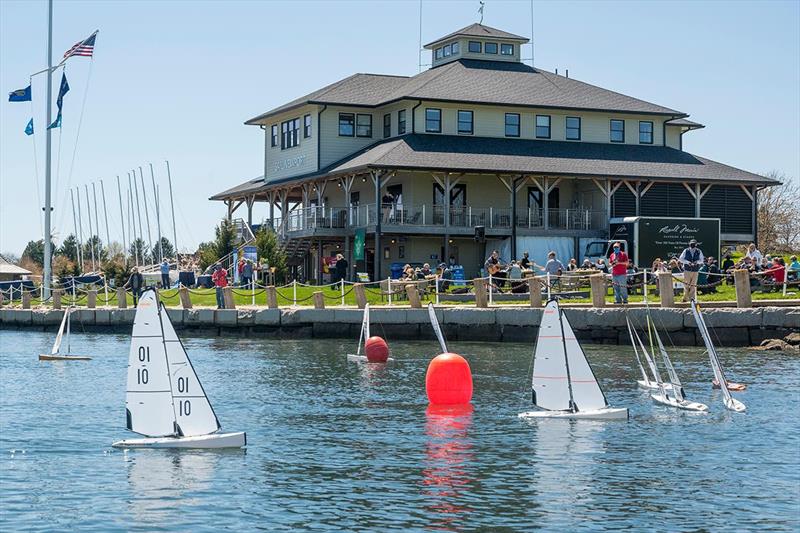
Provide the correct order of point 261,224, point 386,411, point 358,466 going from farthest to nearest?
point 261,224 → point 386,411 → point 358,466

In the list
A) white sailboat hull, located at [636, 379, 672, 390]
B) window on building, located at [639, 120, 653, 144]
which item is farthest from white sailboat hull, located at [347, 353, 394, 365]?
window on building, located at [639, 120, 653, 144]

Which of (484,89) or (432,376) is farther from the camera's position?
(484,89)

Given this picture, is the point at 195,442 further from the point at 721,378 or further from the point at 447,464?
the point at 721,378

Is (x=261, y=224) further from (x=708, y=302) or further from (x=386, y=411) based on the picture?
(x=386, y=411)

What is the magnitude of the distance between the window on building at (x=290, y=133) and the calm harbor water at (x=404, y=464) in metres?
35.1

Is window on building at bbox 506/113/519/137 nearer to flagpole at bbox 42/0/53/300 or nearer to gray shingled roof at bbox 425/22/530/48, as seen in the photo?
gray shingled roof at bbox 425/22/530/48

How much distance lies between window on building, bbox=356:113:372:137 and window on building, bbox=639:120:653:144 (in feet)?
43.3

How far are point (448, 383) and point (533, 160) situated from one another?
33327 mm

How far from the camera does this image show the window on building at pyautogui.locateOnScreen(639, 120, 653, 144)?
204 ft

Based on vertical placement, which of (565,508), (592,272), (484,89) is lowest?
(565,508)

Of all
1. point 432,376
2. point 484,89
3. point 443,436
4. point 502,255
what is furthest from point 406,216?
point 443,436

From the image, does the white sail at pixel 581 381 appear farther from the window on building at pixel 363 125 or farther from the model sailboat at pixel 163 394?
the window on building at pixel 363 125

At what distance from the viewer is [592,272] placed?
40.4 metres

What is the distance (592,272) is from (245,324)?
12.0 m
